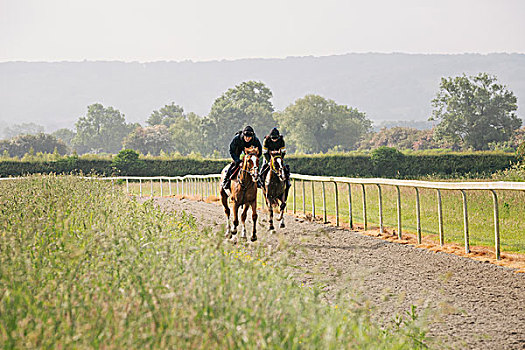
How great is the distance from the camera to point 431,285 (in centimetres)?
780

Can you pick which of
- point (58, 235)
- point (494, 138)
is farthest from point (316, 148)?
point (58, 235)

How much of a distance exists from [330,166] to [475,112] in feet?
131

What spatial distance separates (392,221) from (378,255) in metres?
5.62

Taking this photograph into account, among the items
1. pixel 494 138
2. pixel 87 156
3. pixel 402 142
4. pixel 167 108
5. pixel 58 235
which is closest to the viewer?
pixel 58 235

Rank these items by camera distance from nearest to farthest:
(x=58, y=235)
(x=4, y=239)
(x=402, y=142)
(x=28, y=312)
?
(x=28, y=312), (x=4, y=239), (x=58, y=235), (x=402, y=142)

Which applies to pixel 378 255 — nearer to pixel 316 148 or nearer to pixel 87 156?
pixel 87 156

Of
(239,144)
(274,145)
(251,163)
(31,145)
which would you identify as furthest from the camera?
(31,145)

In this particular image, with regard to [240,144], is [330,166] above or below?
below

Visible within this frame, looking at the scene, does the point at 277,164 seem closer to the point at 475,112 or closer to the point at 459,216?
the point at 459,216

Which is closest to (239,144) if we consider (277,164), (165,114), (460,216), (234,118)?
(277,164)

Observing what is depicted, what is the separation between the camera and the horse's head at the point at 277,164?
13.3 meters

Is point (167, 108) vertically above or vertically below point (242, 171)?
above

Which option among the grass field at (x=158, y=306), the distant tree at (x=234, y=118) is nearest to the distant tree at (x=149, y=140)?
the distant tree at (x=234, y=118)

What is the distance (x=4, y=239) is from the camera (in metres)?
5.34
